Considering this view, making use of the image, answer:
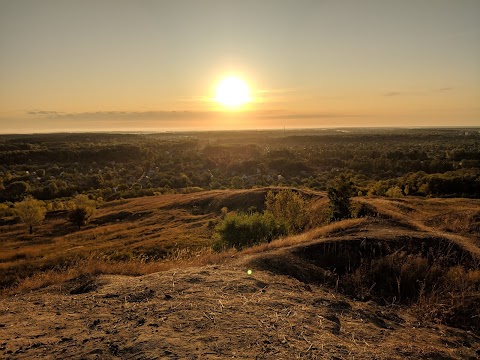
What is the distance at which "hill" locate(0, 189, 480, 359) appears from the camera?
4.75 metres

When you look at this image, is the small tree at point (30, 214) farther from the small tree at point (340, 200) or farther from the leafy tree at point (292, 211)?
the small tree at point (340, 200)

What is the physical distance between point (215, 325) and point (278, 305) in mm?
1263

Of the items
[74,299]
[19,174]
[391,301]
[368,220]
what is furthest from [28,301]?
[19,174]

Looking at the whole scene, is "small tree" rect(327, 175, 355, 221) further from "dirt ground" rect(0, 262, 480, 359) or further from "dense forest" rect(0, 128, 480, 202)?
"dense forest" rect(0, 128, 480, 202)

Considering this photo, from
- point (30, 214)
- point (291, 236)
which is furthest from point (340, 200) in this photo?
point (30, 214)

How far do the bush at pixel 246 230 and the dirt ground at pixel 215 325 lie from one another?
948cm

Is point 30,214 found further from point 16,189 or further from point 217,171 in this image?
point 217,171

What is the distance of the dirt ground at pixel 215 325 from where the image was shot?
4605 millimetres

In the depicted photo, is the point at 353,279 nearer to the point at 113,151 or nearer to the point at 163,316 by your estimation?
the point at 163,316

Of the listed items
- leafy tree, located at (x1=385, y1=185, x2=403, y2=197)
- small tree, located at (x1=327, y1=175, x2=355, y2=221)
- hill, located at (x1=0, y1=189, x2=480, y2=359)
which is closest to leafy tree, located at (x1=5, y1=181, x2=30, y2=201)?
leafy tree, located at (x1=385, y1=185, x2=403, y2=197)

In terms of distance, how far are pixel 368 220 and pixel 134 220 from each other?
104 ft

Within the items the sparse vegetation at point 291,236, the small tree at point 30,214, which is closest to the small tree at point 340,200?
the sparse vegetation at point 291,236

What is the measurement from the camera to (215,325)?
518cm

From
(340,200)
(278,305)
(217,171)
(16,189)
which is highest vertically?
(278,305)
